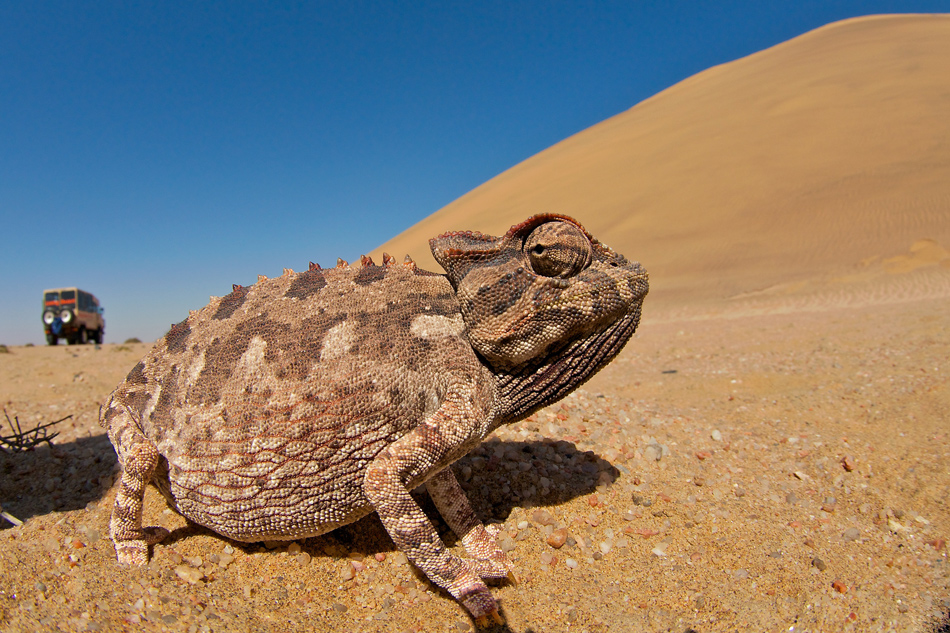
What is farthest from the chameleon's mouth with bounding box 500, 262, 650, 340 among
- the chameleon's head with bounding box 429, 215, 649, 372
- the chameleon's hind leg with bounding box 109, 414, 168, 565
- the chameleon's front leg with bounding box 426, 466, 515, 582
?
the chameleon's hind leg with bounding box 109, 414, 168, 565

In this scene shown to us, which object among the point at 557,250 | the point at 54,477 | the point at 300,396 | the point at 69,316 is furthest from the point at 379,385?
the point at 69,316

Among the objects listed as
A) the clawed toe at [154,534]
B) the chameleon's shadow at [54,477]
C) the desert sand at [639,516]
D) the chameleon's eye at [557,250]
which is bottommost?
the desert sand at [639,516]

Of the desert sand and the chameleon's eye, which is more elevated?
the chameleon's eye

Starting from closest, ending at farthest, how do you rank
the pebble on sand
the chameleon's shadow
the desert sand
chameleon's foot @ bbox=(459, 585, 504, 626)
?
chameleon's foot @ bbox=(459, 585, 504, 626) → the desert sand → the pebble on sand → the chameleon's shadow

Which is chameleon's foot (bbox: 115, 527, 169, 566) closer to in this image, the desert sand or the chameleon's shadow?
the desert sand

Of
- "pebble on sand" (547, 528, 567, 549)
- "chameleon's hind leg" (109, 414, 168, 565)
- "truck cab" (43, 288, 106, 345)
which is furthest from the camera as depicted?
"truck cab" (43, 288, 106, 345)

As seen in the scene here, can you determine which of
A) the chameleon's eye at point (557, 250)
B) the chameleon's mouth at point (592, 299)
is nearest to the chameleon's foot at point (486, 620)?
the chameleon's mouth at point (592, 299)

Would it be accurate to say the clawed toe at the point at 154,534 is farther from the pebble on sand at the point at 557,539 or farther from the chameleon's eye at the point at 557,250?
the chameleon's eye at the point at 557,250
